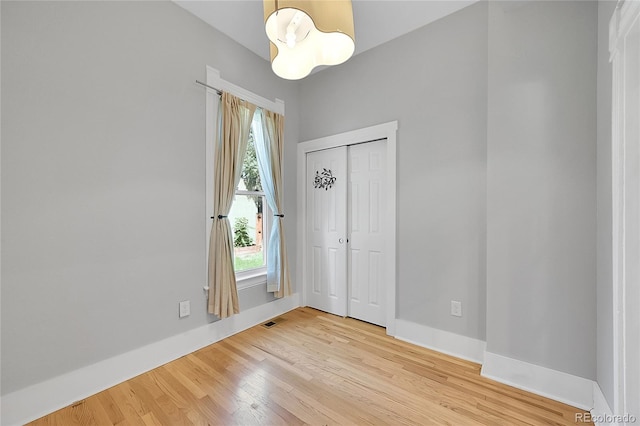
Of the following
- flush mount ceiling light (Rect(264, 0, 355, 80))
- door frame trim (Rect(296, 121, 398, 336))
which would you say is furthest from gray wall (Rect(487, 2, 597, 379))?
flush mount ceiling light (Rect(264, 0, 355, 80))

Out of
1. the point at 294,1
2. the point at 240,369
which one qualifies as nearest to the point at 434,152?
the point at 294,1

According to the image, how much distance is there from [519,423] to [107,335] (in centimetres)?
270

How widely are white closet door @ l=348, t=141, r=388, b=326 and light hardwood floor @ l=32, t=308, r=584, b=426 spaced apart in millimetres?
543

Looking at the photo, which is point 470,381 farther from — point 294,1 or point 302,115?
point 302,115

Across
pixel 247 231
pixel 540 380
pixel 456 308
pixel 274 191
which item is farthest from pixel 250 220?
pixel 540 380

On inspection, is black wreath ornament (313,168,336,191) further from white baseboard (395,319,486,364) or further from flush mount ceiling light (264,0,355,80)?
white baseboard (395,319,486,364)

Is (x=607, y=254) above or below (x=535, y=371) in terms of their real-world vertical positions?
above

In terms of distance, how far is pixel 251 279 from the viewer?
9.60 feet

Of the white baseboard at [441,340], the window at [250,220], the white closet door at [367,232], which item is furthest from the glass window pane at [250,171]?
the white baseboard at [441,340]

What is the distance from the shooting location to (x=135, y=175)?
2039mm

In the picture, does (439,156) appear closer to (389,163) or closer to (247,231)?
(389,163)

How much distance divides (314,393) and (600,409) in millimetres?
1663

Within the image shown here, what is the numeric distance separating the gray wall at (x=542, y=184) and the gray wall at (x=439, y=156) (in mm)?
227

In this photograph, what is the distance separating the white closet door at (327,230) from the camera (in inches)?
121
